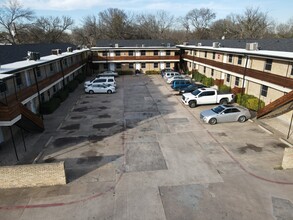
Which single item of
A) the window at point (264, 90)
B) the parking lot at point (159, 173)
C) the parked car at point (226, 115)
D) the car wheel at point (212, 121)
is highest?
the window at point (264, 90)

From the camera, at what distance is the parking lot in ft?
34.0

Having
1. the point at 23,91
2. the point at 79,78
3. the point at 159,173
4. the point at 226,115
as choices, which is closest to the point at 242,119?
the point at 226,115

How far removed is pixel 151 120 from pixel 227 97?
9878 mm

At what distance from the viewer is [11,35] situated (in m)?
61.2

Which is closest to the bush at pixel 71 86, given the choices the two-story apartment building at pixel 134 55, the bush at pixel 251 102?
the two-story apartment building at pixel 134 55

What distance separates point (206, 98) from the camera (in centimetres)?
2542

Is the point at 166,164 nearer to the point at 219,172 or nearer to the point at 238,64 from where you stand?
the point at 219,172

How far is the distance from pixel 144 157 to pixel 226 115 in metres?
9.42

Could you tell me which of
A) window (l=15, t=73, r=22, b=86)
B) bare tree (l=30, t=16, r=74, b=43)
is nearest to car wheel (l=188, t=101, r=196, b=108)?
window (l=15, t=73, r=22, b=86)

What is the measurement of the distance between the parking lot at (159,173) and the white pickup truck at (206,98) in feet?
11.6

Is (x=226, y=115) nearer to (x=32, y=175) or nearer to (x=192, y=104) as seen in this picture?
(x=192, y=104)

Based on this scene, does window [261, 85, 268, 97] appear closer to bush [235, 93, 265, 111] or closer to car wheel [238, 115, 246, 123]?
bush [235, 93, 265, 111]

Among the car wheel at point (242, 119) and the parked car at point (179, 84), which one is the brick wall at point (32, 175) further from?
the parked car at point (179, 84)

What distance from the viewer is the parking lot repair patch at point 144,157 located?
1372 centimetres
